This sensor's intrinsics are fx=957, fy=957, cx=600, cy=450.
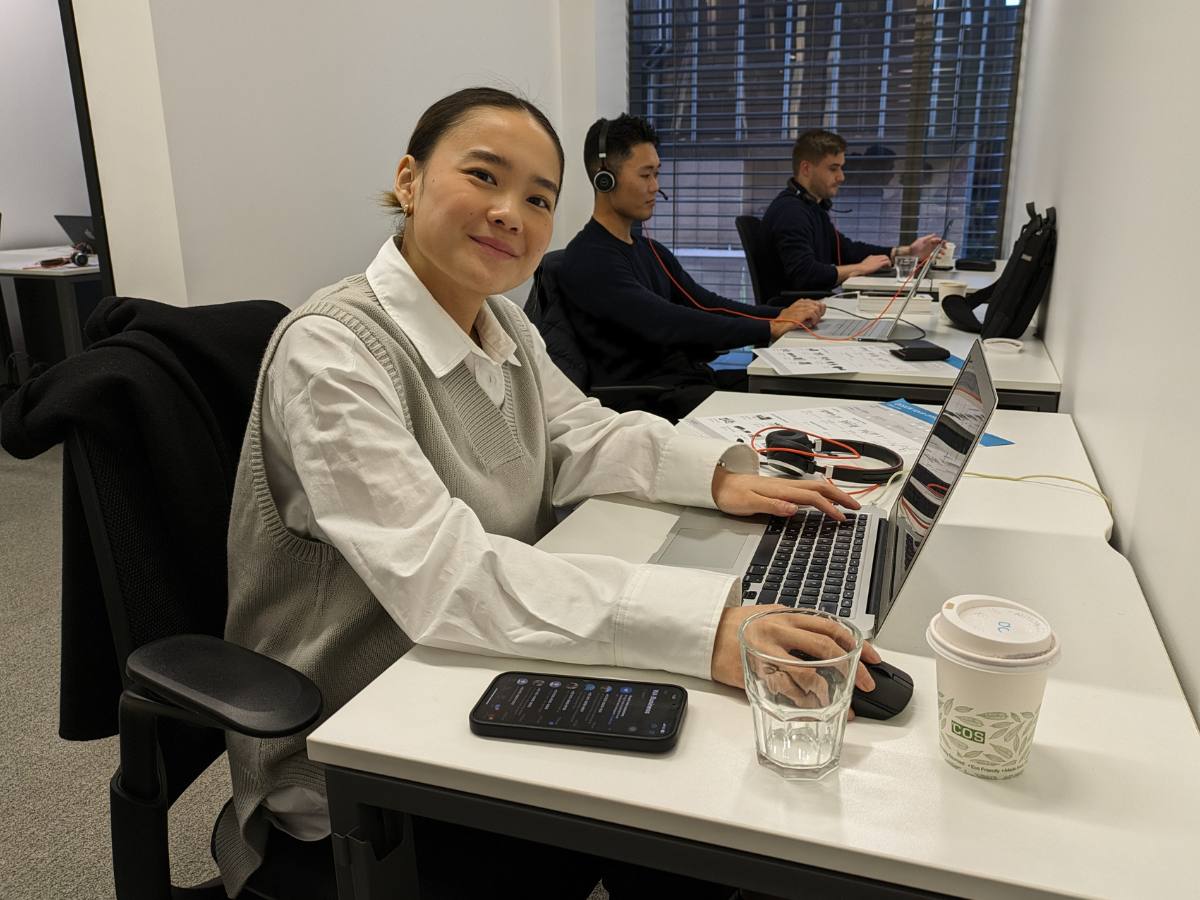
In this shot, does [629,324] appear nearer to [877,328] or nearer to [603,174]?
[603,174]

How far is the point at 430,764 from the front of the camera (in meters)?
0.75

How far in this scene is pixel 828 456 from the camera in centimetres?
157

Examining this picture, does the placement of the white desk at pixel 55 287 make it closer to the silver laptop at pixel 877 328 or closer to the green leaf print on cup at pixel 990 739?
the silver laptop at pixel 877 328

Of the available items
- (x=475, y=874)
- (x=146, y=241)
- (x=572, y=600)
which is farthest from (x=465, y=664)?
(x=146, y=241)

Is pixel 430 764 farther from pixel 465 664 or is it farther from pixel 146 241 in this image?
pixel 146 241

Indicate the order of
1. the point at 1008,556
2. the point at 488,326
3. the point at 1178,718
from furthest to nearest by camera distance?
the point at 488,326
the point at 1008,556
the point at 1178,718

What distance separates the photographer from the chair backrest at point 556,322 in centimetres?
268

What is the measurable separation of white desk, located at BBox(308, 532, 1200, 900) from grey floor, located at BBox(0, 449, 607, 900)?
17.6 inches

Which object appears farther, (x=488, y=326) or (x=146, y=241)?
(x=146, y=241)

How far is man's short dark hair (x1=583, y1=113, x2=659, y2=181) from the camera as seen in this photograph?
288 cm

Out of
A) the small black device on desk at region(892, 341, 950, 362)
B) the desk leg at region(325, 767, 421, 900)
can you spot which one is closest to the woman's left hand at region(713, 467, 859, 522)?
the desk leg at region(325, 767, 421, 900)

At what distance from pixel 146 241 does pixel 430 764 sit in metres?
2.21

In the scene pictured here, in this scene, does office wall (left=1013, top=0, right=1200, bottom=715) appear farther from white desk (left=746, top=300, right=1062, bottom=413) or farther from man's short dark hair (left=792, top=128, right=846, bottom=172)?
man's short dark hair (left=792, top=128, right=846, bottom=172)

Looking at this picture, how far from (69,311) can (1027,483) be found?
4279mm
